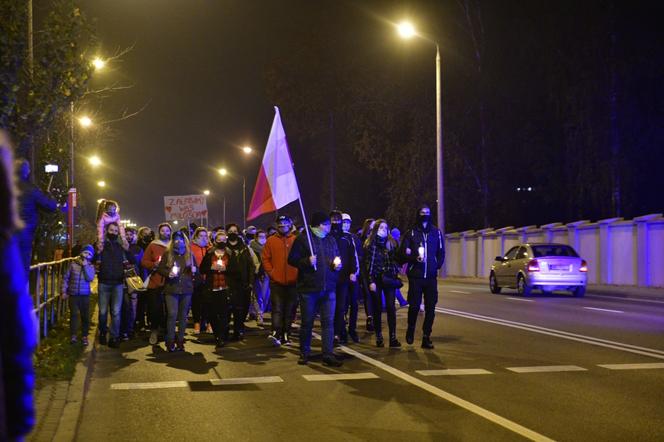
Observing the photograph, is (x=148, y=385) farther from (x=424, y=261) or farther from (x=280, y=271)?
(x=424, y=261)

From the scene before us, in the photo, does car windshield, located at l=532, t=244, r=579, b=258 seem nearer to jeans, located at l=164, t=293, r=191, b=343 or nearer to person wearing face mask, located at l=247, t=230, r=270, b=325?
person wearing face mask, located at l=247, t=230, r=270, b=325

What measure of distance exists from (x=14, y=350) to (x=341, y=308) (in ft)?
32.8

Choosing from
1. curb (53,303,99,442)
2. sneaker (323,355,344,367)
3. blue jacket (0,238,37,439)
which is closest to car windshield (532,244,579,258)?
sneaker (323,355,344,367)

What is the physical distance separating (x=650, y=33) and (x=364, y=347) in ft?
98.2

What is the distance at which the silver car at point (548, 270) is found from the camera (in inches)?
925

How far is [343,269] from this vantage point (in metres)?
11.9

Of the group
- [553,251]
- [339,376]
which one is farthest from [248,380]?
[553,251]

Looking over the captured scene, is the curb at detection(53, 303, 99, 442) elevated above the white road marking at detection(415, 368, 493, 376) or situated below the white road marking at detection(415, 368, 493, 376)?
below

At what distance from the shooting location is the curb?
6887 mm

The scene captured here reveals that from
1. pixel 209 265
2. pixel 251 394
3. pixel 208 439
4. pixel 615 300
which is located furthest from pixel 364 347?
pixel 615 300

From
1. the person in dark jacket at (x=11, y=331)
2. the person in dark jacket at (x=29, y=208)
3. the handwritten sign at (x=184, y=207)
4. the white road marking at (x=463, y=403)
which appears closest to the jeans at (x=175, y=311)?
the white road marking at (x=463, y=403)

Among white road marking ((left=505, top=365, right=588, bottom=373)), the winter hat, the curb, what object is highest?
the winter hat

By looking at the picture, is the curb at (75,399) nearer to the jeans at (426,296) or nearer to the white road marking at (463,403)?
the white road marking at (463,403)

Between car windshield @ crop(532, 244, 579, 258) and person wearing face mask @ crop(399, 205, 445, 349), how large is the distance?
12.7 m
